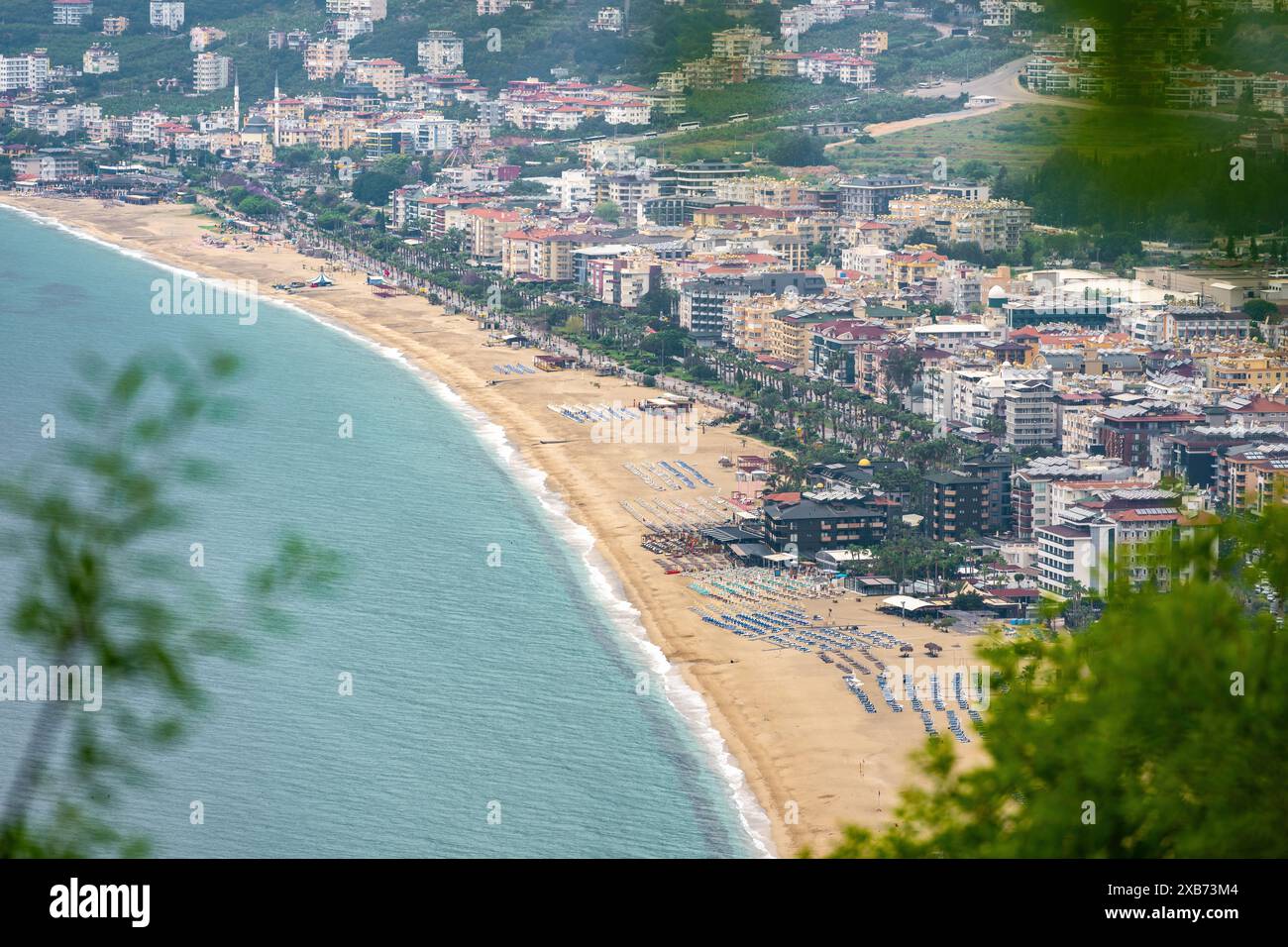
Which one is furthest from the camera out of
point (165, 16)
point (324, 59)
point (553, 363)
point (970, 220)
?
point (165, 16)

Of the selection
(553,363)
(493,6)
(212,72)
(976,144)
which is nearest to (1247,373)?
(553,363)

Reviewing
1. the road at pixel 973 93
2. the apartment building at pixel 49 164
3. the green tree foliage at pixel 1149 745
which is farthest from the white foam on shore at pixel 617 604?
the apartment building at pixel 49 164

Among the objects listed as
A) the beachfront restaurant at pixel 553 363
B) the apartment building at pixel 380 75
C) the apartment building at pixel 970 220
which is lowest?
the beachfront restaurant at pixel 553 363

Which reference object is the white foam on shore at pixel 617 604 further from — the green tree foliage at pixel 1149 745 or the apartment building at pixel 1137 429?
the green tree foliage at pixel 1149 745

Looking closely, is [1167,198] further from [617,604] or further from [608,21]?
[608,21]

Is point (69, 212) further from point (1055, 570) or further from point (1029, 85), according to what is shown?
point (1055, 570)
